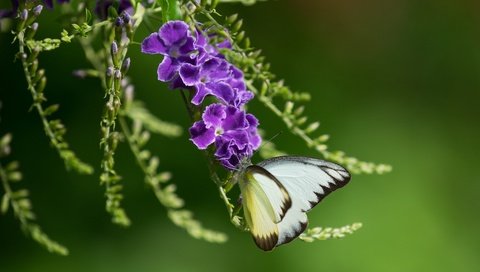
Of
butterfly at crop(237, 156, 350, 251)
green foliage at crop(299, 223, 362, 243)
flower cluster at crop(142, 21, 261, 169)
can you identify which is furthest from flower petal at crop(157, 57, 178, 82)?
green foliage at crop(299, 223, 362, 243)

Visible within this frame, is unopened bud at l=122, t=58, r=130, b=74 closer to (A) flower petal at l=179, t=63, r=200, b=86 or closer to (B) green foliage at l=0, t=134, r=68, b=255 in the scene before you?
(A) flower petal at l=179, t=63, r=200, b=86

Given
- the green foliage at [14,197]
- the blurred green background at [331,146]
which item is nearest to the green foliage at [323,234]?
the green foliage at [14,197]

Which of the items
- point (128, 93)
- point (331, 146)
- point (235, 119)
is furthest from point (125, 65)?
point (331, 146)

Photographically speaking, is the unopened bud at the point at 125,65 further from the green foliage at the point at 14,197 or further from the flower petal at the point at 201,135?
the green foliage at the point at 14,197

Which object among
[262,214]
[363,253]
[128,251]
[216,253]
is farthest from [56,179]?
A: [262,214]

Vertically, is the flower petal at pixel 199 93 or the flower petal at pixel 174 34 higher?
the flower petal at pixel 174 34

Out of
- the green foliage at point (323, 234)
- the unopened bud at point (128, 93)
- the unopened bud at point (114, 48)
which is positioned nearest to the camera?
the unopened bud at point (114, 48)

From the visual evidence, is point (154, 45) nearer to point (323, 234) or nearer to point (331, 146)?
point (323, 234)
